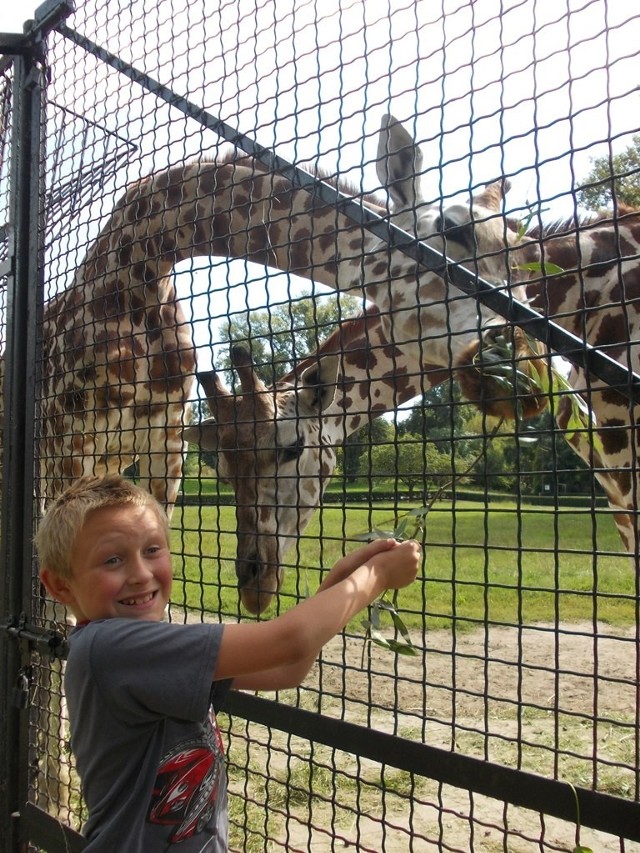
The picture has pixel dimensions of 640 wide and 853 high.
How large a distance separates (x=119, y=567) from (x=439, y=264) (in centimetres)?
102

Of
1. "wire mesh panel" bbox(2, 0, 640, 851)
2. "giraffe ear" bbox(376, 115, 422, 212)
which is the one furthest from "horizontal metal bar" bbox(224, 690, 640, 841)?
"giraffe ear" bbox(376, 115, 422, 212)

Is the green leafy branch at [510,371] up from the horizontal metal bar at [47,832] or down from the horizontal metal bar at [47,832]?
up

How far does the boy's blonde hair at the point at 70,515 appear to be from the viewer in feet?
5.11

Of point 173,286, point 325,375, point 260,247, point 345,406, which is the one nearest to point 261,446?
point 325,375

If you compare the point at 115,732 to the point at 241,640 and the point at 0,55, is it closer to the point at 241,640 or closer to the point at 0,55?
the point at 241,640

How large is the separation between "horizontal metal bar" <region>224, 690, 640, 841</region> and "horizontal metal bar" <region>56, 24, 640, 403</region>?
0.80m

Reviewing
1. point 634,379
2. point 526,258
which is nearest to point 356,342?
point 526,258

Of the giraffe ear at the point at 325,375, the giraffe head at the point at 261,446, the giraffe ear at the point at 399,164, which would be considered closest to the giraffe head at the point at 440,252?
the giraffe ear at the point at 399,164

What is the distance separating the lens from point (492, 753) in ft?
12.1

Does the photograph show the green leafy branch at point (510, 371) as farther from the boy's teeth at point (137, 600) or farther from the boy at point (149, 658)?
the boy's teeth at point (137, 600)

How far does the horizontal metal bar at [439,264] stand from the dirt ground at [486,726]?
0.58 metres

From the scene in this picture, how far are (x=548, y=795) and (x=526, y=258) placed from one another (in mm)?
2539

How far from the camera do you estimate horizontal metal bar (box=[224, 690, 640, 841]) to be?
1358 mm

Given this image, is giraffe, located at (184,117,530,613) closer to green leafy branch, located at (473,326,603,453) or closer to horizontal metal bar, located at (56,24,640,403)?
horizontal metal bar, located at (56,24,640,403)
